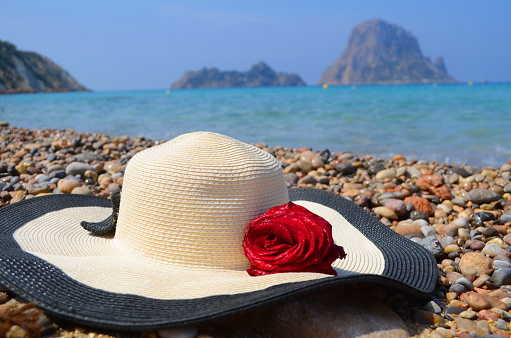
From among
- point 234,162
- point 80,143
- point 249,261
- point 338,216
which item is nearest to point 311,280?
point 249,261

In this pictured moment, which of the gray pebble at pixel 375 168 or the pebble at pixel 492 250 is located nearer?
the pebble at pixel 492 250

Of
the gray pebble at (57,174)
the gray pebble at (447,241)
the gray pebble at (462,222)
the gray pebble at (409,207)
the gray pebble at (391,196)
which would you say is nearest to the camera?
the gray pebble at (447,241)

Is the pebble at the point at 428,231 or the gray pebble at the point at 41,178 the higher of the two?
the gray pebble at the point at 41,178

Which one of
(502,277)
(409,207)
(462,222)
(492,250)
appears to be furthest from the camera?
(409,207)

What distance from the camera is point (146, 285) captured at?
2.63m

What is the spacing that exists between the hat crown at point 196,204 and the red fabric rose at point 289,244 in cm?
16

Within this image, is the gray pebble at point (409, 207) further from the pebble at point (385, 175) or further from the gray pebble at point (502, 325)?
the gray pebble at point (502, 325)

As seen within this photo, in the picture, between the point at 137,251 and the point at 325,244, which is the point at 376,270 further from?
the point at 137,251

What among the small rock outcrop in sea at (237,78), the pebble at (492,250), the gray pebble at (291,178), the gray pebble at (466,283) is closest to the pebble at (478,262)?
the pebble at (492,250)

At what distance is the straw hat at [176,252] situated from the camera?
2381 millimetres

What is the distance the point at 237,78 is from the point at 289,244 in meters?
138

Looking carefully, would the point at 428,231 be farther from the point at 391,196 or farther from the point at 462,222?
the point at 391,196

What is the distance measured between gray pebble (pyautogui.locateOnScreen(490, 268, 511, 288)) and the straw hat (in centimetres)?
54

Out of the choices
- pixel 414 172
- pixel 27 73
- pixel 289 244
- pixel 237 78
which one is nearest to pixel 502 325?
pixel 289 244
